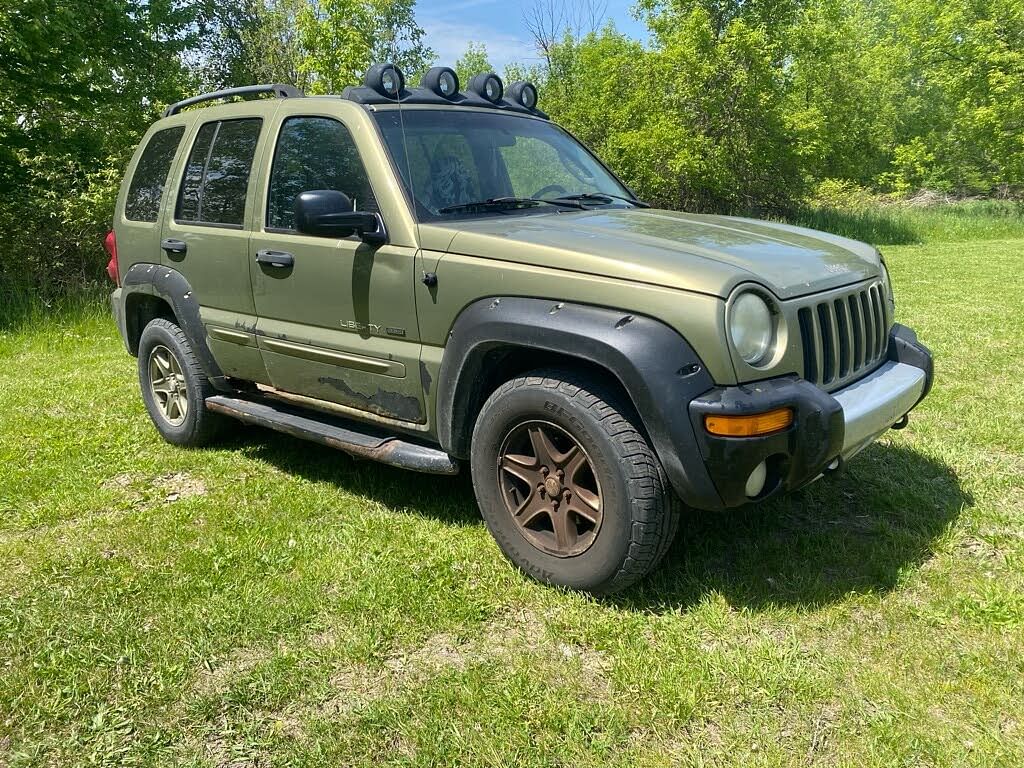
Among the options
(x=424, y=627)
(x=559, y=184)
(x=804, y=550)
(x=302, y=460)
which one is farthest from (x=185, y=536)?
(x=804, y=550)

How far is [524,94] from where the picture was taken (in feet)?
15.7

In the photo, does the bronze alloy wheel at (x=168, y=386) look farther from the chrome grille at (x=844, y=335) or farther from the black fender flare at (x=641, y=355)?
the chrome grille at (x=844, y=335)

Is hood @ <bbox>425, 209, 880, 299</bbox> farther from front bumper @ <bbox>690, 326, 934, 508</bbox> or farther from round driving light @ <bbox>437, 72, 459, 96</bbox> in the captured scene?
round driving light @ <bbox>437, 72, 459, 96</bbox>

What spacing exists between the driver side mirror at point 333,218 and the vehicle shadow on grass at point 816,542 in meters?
1.87

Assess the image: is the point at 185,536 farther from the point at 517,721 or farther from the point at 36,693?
the point at 517,721

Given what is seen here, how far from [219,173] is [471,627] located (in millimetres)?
2921

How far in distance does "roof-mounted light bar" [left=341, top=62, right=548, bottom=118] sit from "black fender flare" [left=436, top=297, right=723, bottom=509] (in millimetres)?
1477

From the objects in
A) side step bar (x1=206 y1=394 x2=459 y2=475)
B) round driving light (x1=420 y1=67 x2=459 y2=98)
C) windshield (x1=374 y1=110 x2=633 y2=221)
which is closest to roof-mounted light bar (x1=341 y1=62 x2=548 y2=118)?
round driving light (x1=420 y1=67 x2=459 y2=98)

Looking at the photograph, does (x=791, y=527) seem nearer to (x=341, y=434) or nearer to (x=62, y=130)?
(x=341, y=434)

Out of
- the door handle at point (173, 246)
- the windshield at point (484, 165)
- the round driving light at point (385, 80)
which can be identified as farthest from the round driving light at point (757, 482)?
the door handle at point (173, 246)

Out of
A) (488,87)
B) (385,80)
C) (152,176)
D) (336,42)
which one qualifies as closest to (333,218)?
(385,80)

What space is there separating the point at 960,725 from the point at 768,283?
59.9 inches

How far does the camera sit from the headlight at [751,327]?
2766 millimetres

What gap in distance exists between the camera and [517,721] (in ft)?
8.34
